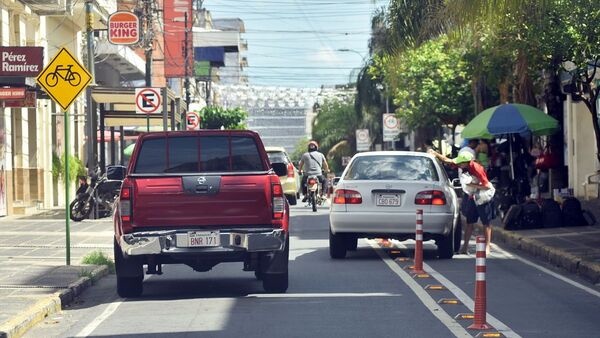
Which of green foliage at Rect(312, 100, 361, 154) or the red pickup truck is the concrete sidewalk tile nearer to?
the red pickup truck

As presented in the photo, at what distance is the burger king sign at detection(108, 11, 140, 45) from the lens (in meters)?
38.4

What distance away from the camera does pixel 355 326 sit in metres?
11.6

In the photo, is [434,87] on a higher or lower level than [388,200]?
higher

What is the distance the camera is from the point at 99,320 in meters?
12.6

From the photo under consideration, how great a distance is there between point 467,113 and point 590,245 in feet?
106

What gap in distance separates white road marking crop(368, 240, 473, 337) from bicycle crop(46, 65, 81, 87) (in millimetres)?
5150

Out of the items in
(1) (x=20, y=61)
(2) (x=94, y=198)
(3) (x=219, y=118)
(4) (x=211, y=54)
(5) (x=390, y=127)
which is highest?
(4) (x=211, y=54)

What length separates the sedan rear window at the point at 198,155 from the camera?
14.8 metres

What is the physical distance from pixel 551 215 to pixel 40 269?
10837mm

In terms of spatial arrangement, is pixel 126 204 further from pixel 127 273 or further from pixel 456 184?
pixel 456 184

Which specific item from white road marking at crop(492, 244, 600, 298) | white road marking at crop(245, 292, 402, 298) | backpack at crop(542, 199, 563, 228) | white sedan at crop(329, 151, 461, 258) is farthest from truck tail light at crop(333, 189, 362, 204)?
backpack at crop(542, 199, 563, 228)

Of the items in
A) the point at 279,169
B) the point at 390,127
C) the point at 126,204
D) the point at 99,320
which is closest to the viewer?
the point at 99,320

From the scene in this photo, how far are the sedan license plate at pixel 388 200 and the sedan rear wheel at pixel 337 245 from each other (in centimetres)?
81

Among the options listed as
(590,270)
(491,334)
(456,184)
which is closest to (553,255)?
(590,270)
